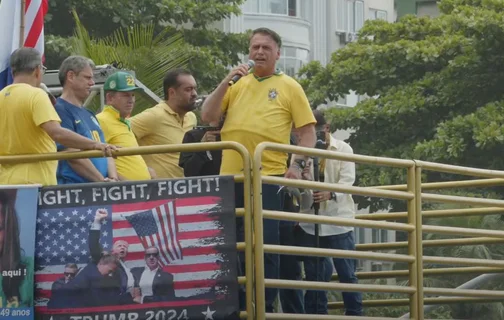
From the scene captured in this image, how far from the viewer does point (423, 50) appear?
27672 millimetres

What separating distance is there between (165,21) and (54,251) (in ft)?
65.9

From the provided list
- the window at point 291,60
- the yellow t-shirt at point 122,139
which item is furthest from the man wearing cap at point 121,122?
the window at point 291,60

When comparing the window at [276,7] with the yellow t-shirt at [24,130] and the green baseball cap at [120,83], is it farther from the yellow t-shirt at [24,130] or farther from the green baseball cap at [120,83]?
the yellow t-shirt at [24,130]

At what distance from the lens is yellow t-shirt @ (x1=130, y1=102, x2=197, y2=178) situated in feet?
34.1

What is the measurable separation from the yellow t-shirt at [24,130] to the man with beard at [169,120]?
165cm

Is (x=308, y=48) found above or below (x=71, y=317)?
above

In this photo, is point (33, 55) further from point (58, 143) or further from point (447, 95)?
point (447, 95)

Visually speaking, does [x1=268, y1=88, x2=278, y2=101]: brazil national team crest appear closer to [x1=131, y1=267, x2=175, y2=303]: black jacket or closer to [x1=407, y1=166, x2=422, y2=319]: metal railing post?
[x1=407, y1=166, x2=422, y2=319]: metal railing post

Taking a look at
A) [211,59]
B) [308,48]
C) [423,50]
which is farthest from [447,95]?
[308,48]

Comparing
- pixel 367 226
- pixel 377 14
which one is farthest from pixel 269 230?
pixel 377 14

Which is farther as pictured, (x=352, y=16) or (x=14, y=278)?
(x=352, y=16)

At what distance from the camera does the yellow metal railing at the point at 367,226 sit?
27.2 feet

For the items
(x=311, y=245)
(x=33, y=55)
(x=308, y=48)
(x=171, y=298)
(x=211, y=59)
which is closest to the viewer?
(x=171, y=298)

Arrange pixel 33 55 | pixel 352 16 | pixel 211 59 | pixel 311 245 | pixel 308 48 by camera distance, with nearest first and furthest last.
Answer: pixel 33 55, pixel 311 245, pixel 211 59, pixel 308 48, pixel 352 16
